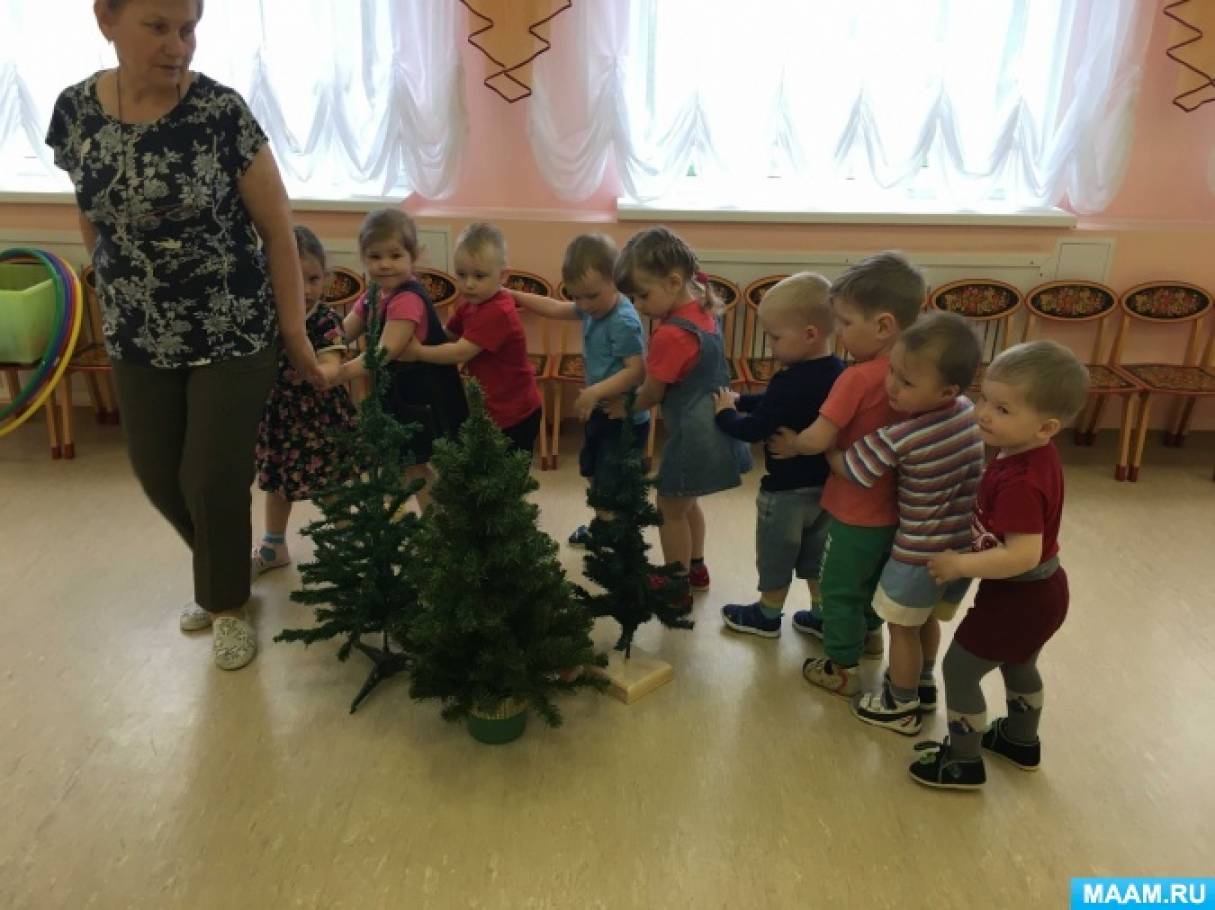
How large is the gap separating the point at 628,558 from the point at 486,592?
0.42 meters

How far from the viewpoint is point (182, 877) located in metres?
1.78

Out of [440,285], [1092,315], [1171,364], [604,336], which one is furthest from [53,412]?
[1171,364]

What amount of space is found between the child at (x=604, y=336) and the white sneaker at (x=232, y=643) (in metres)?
0.93

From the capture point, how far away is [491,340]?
2.62 meters

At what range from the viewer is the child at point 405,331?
98.9 inches

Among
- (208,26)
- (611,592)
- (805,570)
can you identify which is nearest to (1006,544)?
(805,570)

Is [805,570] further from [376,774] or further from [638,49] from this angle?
[638,49]

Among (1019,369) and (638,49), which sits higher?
(638,49)

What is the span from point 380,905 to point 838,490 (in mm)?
1282

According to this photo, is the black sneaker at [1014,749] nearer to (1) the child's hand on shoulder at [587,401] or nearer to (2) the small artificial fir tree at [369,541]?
(1) the child's hand on shoulder at [587,401]

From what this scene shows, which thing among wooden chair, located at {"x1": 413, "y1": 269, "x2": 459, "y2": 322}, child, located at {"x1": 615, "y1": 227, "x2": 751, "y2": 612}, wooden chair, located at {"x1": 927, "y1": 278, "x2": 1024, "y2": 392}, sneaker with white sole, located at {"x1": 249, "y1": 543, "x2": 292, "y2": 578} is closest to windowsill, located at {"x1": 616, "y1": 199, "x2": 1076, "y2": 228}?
wooden chair, located at {"x1": 927, "y1": 278, "x2": 1024, "y2": 392}

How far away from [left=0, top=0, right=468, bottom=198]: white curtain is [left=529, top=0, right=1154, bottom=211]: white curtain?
16.7 inches

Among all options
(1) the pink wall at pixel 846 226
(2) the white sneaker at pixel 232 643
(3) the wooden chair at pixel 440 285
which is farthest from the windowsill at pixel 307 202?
(2) the white sneaker at pixel 232 643

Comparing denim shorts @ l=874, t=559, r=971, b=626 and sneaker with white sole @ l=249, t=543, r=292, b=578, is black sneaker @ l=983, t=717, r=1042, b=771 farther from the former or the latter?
sneaker with white sole @ l=249, t=543, r=292, b=578
